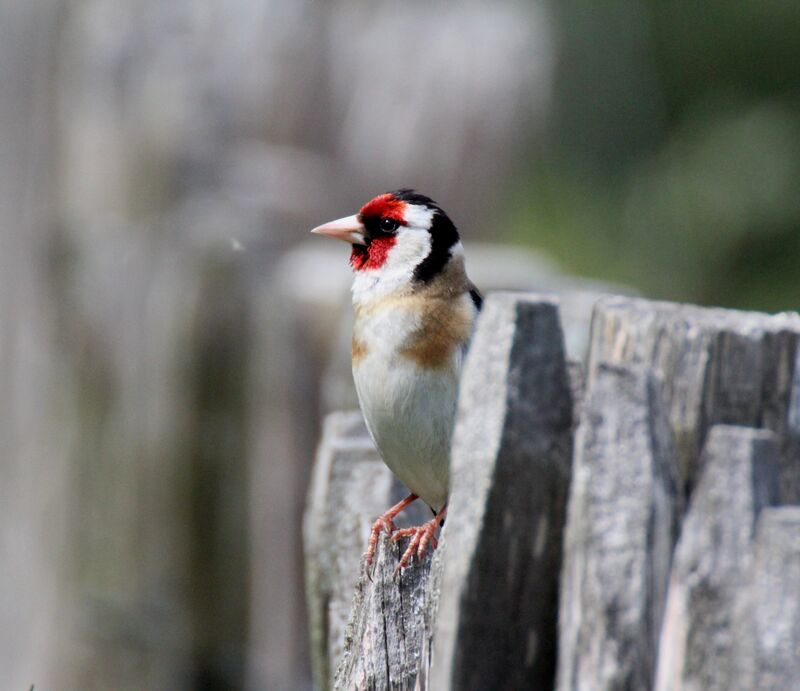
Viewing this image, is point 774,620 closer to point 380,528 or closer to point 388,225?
point 380,528

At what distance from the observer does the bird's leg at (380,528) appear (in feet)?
6.82

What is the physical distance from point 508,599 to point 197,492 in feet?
8.92

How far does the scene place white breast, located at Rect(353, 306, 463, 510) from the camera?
2.62 meters

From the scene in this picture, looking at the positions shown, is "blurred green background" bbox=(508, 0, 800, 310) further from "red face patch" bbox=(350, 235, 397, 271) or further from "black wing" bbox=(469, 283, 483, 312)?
"black wing" bbox=(469, 283, 483, 312)

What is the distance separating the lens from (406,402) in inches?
104

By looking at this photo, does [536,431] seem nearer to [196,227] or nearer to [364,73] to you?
[196,227]

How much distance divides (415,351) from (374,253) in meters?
0.36

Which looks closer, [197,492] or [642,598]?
→ [642,598]

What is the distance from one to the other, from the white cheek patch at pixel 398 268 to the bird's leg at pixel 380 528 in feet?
1.77

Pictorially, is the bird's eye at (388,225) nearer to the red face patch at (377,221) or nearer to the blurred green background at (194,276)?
the red face patch at (377,221)

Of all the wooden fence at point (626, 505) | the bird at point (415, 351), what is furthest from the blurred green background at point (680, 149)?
→ the wooden fence at point (626, 505)

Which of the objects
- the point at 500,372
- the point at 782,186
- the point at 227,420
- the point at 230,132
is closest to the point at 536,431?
the point at 500,372

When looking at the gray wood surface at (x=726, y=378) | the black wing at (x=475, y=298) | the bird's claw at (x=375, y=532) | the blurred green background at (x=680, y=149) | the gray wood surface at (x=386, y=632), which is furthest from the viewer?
the blurred green background at (x=680, y=149)

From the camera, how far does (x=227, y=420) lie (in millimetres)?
3922
